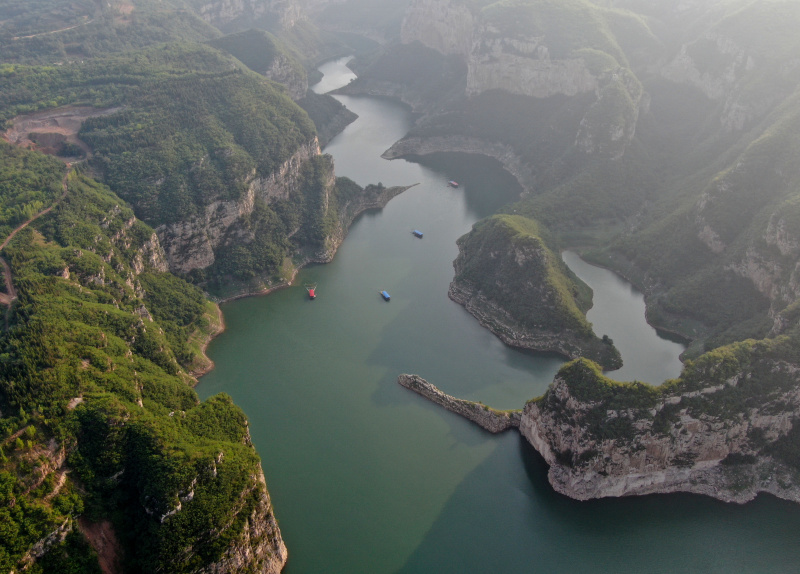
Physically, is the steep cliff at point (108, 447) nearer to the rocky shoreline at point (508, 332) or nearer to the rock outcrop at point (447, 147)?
the rocky shoreline at point (508, 332)

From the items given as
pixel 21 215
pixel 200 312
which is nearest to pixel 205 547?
pixel 200 312

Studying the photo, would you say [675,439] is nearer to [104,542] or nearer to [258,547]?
[258,547]

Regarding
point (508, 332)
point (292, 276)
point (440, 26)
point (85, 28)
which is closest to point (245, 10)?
point (440, 26)

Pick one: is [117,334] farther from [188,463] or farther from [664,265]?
[664,265]

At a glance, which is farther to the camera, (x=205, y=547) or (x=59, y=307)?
(x=59, y=307)

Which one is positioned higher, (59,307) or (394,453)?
(59,307)

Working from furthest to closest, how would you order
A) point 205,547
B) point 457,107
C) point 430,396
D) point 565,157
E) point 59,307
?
1. point 457,107
2. point 565,157
3. point 430,396
4. point 59,307
5. point 205,547
